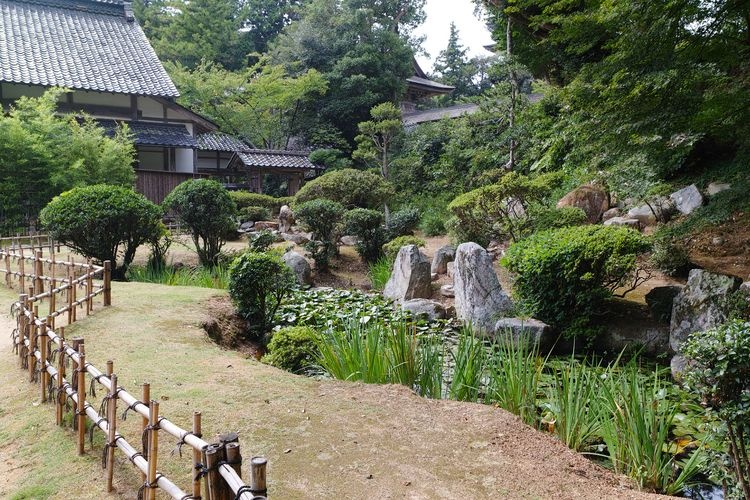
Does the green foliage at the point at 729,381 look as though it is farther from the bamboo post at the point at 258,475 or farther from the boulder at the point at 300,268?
the boulder at the point at 300,268

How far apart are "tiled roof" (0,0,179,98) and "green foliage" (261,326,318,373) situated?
46.3ft

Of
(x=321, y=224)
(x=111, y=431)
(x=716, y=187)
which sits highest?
(x=716, y=187)

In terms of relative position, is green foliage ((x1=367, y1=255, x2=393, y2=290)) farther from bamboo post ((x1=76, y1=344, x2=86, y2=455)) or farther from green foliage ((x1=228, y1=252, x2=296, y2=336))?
bamboo post ((x1=76, y1=344, x2=86, y2=455))

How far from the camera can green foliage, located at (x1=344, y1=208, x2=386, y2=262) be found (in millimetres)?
11453

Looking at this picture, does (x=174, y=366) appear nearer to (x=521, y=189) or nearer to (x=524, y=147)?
(x=521, y=189)

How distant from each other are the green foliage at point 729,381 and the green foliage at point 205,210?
9.08m

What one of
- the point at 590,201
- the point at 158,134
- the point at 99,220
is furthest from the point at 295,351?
the point at 158,134

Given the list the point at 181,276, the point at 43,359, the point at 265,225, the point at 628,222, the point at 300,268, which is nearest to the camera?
the point at 43,359

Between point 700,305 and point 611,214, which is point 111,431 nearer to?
point 700,305

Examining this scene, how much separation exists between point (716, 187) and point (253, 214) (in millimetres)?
11924

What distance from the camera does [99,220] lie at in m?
8.66

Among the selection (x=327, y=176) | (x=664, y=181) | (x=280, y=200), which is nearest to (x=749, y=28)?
(x=664, y=181)

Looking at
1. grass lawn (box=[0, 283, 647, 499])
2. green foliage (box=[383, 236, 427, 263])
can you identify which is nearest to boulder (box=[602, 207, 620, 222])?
green foliage (box=[383, 236, 427, 263])

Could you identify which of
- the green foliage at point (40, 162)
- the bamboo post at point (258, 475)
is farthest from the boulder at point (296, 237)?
the bamboo post at point (258, 475)
